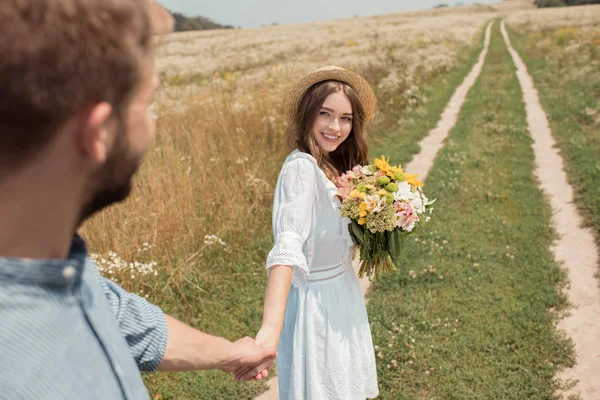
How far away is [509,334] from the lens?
4223 millimetres

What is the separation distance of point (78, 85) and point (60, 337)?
46 centimetres

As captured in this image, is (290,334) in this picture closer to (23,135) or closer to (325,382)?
(325,382)

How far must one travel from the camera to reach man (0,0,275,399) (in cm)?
72

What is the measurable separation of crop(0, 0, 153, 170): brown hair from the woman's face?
5.78ft

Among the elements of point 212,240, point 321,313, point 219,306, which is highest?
point 321,313

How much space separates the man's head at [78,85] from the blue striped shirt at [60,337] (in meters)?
0.15

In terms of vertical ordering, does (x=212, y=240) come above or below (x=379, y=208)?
below

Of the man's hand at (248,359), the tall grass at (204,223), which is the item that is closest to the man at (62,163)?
the man's hand at (248,359)

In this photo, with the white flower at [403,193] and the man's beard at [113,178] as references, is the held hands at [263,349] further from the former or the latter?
the man's beard at [113,178]

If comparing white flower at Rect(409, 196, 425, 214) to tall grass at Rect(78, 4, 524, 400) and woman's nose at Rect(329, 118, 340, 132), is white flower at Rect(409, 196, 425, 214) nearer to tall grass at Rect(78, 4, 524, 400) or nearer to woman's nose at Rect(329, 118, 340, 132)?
woman's nose at Rect(329, 118, 340, 132)

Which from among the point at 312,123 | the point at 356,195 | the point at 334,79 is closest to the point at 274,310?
the point at 356,195

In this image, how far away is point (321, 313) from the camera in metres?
2.39

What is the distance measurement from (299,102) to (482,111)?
10962mm

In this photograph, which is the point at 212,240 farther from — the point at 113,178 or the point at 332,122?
the point at 113,178
